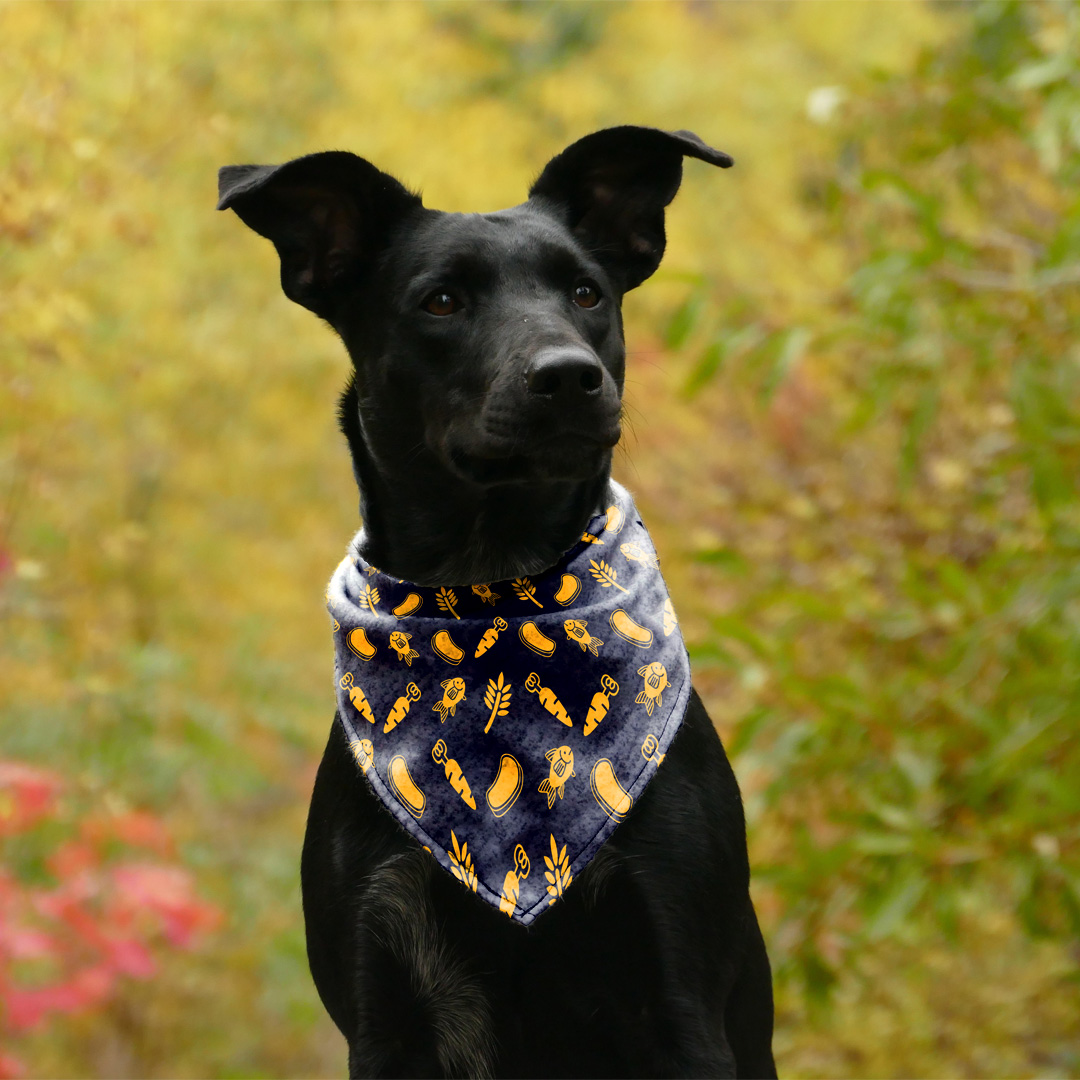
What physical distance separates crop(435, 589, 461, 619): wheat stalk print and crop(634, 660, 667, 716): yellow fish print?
0.33 meters

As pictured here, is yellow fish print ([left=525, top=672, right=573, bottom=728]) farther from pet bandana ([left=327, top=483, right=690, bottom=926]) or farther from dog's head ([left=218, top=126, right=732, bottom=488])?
dog's head ([left=218, top=126, right=732, bottom=488])

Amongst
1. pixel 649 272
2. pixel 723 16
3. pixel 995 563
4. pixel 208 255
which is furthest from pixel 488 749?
pixel 723 16

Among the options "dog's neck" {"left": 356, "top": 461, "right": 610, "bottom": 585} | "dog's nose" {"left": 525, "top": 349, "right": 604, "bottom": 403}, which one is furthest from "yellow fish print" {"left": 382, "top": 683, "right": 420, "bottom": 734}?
"dog's nose" {"left": 525, "top": 349, "right": 604, "bottom": 403}

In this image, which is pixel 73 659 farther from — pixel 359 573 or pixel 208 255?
pixel 359 573

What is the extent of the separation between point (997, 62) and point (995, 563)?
1.78m

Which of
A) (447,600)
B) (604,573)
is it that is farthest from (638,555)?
(447,600)

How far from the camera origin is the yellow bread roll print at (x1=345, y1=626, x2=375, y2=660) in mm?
2156

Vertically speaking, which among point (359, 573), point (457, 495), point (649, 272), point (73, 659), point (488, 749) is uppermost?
point (649, 272)

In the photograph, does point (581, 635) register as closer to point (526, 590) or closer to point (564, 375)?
point (526, 590)

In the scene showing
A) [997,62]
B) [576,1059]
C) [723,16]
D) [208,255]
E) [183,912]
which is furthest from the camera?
[723,16]

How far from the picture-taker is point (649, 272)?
2.40 m

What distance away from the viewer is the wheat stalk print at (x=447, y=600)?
2.13 meters

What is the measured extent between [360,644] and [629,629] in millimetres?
461

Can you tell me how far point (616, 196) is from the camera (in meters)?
2.33
